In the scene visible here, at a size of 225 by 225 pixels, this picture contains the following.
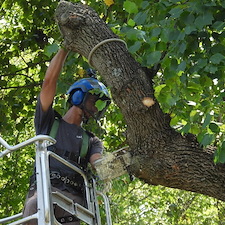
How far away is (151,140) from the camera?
4664 millimetres

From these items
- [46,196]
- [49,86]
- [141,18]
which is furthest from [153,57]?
[46,196]

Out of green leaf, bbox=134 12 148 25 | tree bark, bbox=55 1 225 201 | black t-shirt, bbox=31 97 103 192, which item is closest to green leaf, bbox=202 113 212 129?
tree bark, bbox=55 1 225 201

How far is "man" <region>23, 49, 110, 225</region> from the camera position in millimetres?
5012

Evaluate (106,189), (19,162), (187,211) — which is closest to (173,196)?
(187,211)

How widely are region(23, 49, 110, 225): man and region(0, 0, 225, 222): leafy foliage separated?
30cm

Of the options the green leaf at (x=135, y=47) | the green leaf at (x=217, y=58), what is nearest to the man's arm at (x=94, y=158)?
the green leaf at (x=135, y=47)

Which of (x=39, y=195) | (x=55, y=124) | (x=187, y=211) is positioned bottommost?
(x=39, y=195)

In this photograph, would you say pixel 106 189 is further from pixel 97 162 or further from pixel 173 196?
pixel 173 196

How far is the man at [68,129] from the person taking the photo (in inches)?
197

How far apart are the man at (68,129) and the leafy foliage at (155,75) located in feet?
1.00

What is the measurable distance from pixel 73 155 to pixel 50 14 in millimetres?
4351

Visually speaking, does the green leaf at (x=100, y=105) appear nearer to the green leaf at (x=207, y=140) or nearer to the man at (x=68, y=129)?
the man at (x=68, y=129)

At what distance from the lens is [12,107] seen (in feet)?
29.6

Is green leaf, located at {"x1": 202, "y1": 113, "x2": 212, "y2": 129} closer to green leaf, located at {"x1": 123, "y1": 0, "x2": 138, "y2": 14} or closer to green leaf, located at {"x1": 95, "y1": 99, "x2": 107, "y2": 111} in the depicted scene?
green leaf, located at {"x1": 95, "y1": 99, "x2": 107, "y2": 111}
